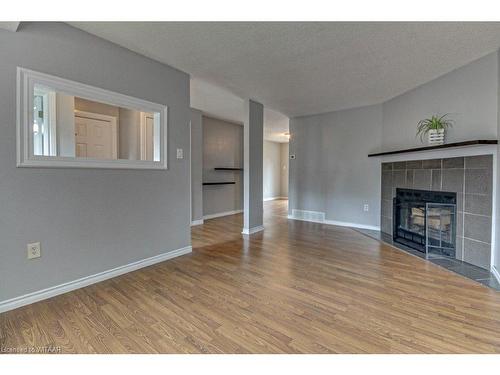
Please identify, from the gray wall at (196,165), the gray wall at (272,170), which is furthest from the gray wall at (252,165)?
the gray wall at (272,170)

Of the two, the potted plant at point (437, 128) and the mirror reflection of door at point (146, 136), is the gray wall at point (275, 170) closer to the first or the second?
the mirror reflection of door at point (146, 136)

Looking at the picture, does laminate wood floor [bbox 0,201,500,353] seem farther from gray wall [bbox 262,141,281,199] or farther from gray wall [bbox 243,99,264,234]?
gray wall [bbox 262,141,281,199]

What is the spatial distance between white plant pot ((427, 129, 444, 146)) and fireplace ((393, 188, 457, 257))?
626mm

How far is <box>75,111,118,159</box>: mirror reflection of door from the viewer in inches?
140

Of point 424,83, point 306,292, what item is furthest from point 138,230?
point 424,83

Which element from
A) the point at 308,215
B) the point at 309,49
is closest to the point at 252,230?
the point at 308,215

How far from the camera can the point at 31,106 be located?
6.20ft

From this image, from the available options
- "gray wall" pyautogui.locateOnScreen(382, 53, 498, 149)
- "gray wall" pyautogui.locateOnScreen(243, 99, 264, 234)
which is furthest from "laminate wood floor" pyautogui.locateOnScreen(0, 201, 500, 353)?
"gray wall" pyautogui.locateOnScreen(382, 53, 498, 149)

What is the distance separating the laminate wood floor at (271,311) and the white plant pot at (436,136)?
1.47 metres

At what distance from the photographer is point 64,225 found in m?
2.09

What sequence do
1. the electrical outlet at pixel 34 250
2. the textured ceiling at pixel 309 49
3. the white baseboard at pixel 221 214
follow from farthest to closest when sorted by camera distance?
1. the white baseboard at pixel 221 214
2. the textured ceiling at pixel 309 49
3. the electrical outlet at pixel 34 250

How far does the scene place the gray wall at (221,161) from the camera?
5742 mm

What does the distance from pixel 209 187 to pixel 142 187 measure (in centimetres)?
311

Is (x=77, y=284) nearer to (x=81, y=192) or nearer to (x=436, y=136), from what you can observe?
(x=81, y=192)
